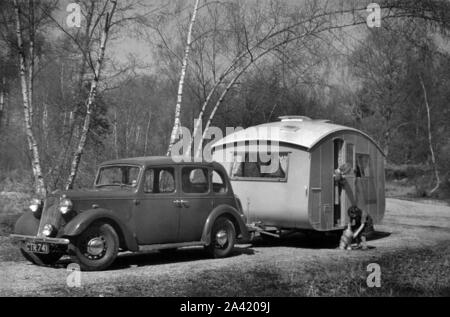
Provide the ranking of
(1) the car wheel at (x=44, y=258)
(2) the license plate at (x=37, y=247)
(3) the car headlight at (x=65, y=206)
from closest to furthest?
(2) the license plate at (x=37, y=247) < (3) the car headlight at (x=65, y=206) < (1) the car wheel at (x=44, y=258)

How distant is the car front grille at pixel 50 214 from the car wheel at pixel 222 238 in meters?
2.71

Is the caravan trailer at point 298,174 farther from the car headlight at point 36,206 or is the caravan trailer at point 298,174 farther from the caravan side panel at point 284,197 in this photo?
the car headlight at point 36,206

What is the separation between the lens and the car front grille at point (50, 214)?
29.7ft

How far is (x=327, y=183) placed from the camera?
12914mm

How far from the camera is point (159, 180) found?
10266 millimetres

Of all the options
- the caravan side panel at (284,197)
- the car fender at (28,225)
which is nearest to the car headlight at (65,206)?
the car fender at (28,225)

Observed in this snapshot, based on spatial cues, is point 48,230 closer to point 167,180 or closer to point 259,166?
point 167,180

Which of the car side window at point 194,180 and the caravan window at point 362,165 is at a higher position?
the caravan window at point 362,165

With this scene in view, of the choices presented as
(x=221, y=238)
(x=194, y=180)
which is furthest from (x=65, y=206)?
(x=221, y=238)

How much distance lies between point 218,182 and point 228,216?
63 cm

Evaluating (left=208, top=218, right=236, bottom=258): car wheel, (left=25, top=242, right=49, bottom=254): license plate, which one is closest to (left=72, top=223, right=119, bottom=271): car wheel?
(left=25, top=242, right=49, bottom=254): license plate

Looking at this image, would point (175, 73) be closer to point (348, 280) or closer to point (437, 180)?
point (348, 280)

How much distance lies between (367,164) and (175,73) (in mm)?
9725

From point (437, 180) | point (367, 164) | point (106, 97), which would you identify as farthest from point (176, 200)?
point (437, 180)
